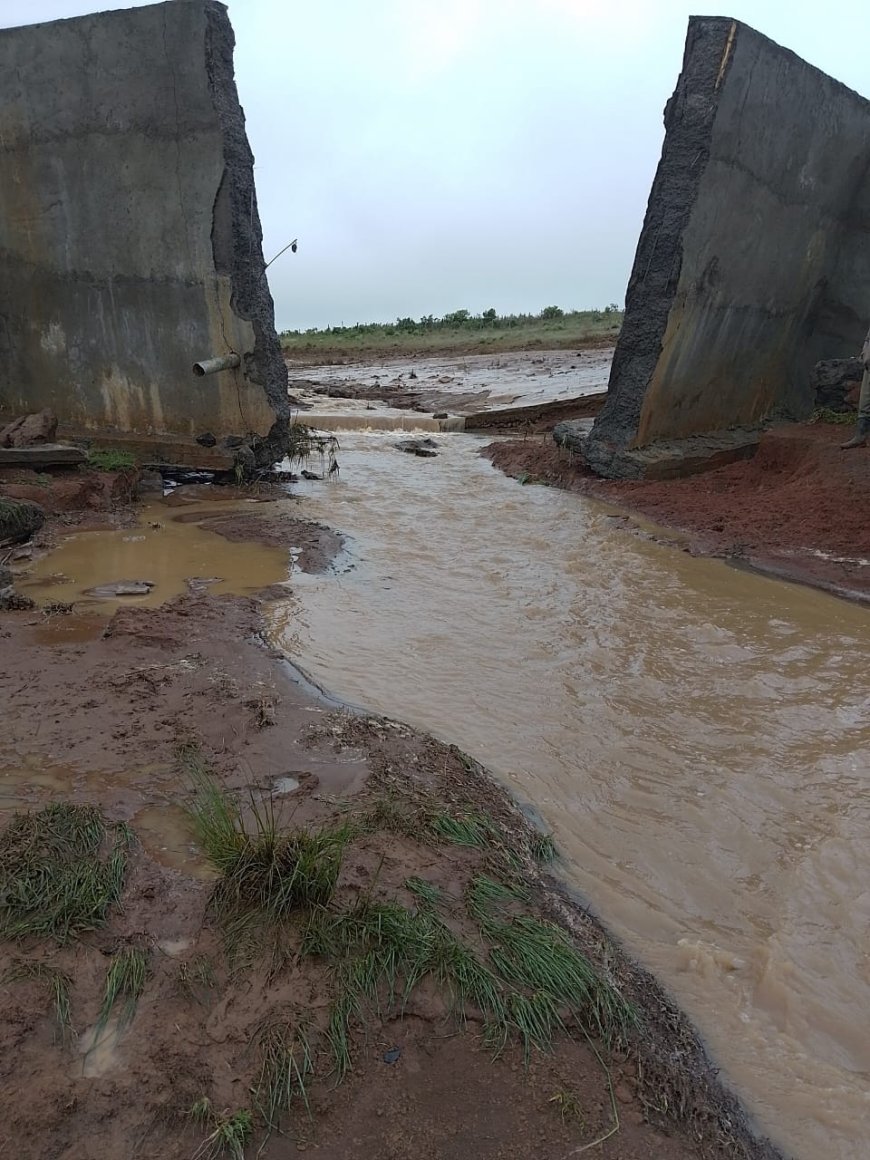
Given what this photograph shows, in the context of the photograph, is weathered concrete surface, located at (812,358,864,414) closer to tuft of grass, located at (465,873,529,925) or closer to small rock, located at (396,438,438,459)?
small rock, located at (396,438,438,459)

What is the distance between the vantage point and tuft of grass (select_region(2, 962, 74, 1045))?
1.85 metres

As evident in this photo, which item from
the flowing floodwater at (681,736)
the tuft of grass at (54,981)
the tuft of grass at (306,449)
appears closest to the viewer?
the tuft of grass at (54,981)

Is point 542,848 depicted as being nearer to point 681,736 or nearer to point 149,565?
point 681,736

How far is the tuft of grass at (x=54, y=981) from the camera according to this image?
1848mm

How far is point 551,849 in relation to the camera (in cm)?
281

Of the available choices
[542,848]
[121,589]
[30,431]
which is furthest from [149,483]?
[542,848]

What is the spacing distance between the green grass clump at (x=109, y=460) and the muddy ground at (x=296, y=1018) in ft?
17.6

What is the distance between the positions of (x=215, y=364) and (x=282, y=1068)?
6958 mm

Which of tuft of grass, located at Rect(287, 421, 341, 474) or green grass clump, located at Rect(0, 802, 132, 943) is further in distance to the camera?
tuft of grass, located at Rect(287, 421, 341, 474)

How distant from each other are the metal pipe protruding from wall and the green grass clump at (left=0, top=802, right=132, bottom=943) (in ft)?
18.7

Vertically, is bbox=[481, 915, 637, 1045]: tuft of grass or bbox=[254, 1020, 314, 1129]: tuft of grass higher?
bbox=[254, 1020, 314, 1129]: tuft of grass

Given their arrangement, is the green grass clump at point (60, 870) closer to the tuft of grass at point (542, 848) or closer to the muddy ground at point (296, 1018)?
the muddy ground at point (296, 1018)

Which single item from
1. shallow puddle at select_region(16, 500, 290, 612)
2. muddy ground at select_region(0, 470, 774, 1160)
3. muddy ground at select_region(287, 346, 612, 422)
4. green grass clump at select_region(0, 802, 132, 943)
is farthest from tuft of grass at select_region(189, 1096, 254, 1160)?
muddy ground at select_region(287, 346, 612, 422)

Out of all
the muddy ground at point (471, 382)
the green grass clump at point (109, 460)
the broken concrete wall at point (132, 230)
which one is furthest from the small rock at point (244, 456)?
the muddy ground at point (471, 382)
